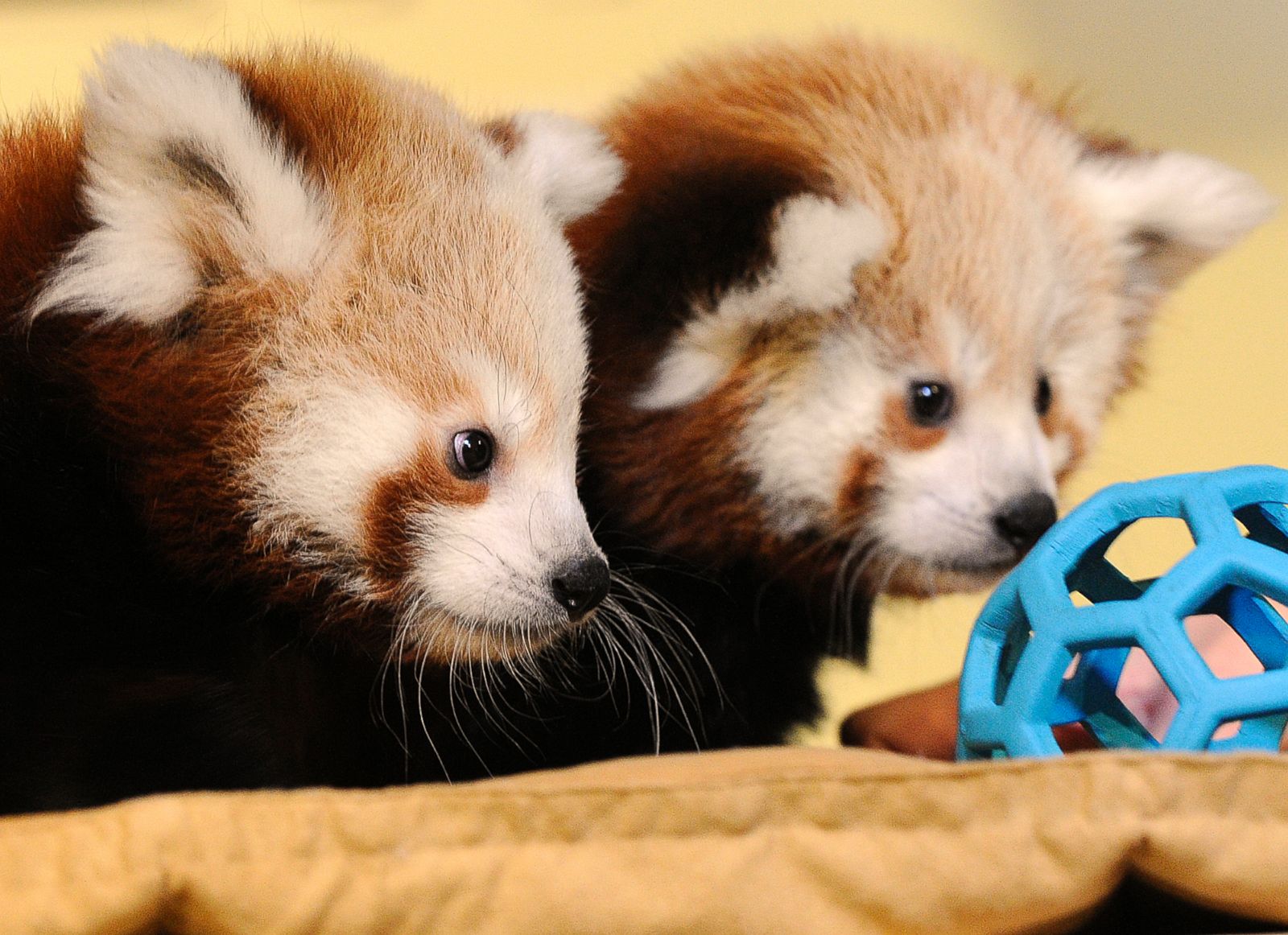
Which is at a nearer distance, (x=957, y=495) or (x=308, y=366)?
(x=308, y=366)

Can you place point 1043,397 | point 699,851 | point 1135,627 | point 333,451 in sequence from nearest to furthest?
1. point 699,851
2. point 1135,627
3. point 333,451
4. point 1043,397

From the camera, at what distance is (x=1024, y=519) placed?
3.59 feet

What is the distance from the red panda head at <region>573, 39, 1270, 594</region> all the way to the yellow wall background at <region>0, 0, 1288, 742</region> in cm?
22

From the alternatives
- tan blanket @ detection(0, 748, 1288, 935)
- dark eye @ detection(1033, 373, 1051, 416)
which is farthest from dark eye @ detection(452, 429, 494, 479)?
dark eye @ detection(1033, 373, 1051, 416)

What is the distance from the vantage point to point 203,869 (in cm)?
64

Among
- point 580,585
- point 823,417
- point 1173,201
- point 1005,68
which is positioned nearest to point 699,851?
point 580,585

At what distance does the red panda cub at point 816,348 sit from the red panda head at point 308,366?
0.18m

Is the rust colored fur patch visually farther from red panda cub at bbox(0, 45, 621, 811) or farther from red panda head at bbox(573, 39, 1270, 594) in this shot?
red panda head at bbox(573, 39, 1270, 594)

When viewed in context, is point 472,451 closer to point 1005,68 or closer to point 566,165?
point 566,165

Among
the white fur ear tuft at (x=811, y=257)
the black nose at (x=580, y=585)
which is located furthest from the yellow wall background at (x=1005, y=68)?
the black nose at (x=580, y=585)

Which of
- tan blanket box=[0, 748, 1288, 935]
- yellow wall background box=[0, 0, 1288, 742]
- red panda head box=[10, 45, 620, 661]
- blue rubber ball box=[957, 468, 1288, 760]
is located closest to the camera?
tan blanket box=[0, 748, 1288, 935]

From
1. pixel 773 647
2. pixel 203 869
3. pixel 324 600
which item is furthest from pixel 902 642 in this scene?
pixel 203 869

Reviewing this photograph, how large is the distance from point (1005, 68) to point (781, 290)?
639 millimetres

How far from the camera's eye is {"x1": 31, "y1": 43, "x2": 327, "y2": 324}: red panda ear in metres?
0.85
